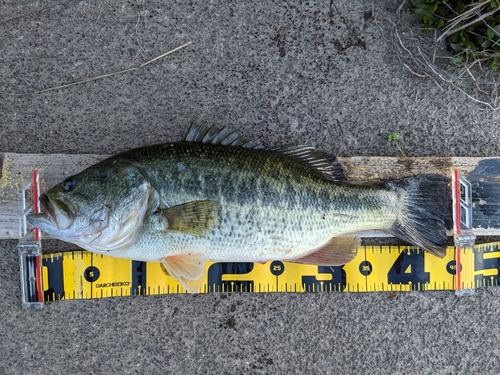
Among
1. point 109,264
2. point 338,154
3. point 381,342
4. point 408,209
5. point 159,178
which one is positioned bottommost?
point 381,342

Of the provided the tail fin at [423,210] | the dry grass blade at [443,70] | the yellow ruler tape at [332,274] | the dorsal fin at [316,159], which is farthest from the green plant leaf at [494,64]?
the dorsal fin at [316,159]

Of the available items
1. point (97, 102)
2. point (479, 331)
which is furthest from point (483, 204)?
point (97, 102)

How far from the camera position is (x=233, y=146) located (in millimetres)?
2326

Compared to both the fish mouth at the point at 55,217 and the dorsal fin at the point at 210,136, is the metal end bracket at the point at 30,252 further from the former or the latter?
the dorsal fin at the point at 210,136

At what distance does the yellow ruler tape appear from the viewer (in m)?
2.68

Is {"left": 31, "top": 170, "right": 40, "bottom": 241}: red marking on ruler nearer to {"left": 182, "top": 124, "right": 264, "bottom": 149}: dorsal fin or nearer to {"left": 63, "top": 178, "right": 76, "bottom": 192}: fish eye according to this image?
{"left": 63, "top": 178, "right": 76, "bottom": 192}: fish eye

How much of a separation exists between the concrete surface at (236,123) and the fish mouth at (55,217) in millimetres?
711

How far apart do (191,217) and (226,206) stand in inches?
7.8

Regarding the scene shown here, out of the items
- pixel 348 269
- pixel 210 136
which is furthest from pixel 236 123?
pixel 348 269

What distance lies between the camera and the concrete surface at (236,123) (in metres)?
2.72

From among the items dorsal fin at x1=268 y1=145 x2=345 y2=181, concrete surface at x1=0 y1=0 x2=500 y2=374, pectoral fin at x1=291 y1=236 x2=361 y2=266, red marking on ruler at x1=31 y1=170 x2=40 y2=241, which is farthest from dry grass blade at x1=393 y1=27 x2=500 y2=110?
red marking on ruler at x1=31 y1=170 x2=40 y2=241

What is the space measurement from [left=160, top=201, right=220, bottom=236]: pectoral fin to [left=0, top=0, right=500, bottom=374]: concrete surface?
793mm

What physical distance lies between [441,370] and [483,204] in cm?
119

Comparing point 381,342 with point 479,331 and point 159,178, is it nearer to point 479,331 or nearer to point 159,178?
point 479,331
